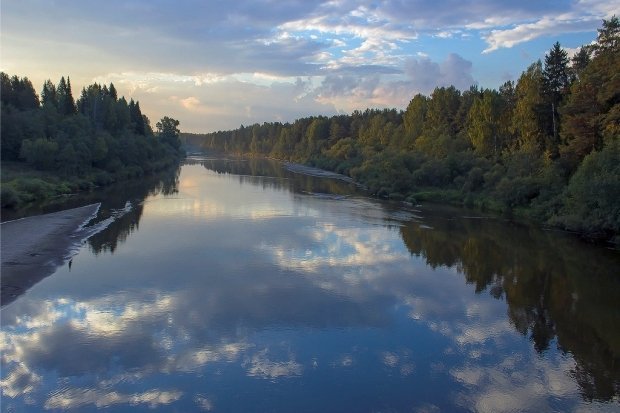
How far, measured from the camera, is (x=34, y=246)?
80.0 feet

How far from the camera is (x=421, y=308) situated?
18.1 m

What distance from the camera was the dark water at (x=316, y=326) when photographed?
12.0 m

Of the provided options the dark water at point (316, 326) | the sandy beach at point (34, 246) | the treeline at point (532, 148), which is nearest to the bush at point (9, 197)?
the sandy beach at point (34, 246)

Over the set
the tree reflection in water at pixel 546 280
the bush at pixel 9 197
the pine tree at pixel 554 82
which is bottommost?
the tree reflection in water at pixel 546 280

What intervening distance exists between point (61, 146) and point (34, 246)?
30.5 meters

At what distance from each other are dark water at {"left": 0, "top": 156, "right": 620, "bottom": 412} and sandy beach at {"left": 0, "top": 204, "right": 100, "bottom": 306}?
2.32 feet

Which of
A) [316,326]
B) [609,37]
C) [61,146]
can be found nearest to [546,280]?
[316,326]

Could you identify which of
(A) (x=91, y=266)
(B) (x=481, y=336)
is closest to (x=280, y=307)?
(B) (x=481, y=336)

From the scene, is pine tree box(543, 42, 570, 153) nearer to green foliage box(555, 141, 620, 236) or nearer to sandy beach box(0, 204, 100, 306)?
green foliage box(555, 141, 620, 236)

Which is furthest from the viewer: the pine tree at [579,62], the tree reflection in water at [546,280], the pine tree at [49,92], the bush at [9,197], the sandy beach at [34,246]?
the pine tree at [49,92]

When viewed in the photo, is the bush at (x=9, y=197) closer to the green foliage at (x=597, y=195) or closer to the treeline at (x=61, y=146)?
the treeline at (x=61, y=146)

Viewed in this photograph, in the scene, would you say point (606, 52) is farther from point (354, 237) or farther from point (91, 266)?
point (91, 266)

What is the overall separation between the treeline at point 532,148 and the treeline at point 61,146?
1150 inches

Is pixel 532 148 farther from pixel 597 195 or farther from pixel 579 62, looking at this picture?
pixel 597 195
